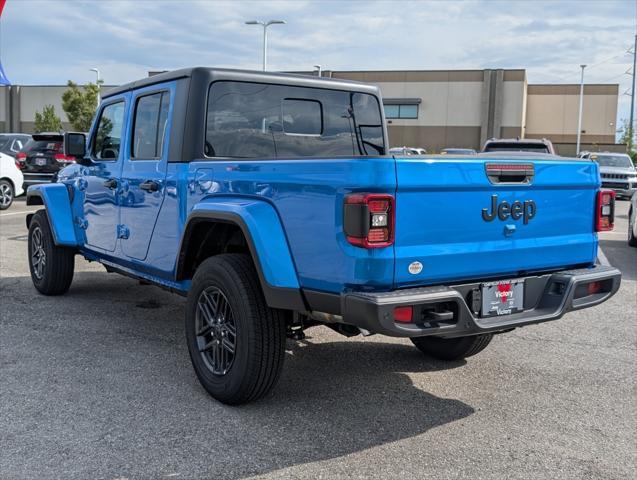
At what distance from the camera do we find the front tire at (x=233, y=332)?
3871 mm

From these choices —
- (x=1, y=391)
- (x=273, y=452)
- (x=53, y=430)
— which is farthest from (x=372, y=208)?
(x=1, y=391)

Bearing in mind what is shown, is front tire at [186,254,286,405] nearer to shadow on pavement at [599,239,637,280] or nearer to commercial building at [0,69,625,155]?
shadow on pavement at [599,239,637,280]

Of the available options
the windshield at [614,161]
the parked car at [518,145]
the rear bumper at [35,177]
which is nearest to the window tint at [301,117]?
the parked car at [518,145]

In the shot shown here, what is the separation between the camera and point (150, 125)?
5246mm

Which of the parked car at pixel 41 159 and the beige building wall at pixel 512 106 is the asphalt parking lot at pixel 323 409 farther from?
the beige building wall at pixel 512 106

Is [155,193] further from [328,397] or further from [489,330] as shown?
[489,330]

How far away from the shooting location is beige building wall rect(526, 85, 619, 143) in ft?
179

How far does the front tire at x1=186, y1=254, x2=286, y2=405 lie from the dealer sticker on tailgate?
115cm

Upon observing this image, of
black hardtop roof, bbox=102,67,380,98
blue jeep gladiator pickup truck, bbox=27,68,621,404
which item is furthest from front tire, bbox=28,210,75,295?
black hardtop roof, bbox=102,67,380,98

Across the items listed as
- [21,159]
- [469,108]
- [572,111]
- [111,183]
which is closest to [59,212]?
[111,183]

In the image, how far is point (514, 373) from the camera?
4953 millimetres

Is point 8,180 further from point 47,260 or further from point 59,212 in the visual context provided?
point 59,212

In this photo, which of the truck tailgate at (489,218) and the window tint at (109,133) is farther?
the window tint at (109,133)

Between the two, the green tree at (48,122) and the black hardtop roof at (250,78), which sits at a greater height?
the green tree at (48,122)
